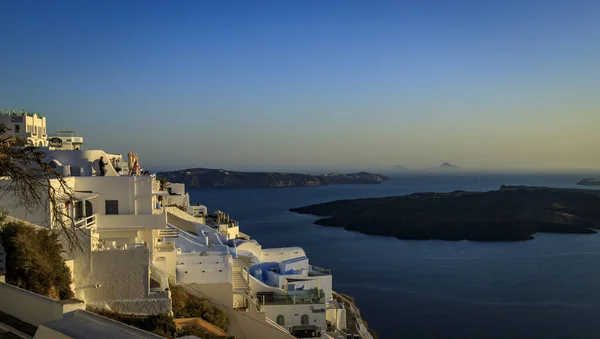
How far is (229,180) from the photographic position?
561ft

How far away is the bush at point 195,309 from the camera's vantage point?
13.5 metres

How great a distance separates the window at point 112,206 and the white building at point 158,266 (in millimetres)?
26

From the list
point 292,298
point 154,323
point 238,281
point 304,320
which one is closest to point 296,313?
point 304,320

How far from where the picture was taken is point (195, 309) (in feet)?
45.8

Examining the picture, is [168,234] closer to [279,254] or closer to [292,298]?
[292,298]

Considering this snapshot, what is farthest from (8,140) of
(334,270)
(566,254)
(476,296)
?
(566,254)

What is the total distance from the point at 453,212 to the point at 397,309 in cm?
5641

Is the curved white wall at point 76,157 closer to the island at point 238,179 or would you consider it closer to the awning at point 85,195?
the awning at point 85,195

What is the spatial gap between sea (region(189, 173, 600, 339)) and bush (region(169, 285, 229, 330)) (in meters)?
15.8

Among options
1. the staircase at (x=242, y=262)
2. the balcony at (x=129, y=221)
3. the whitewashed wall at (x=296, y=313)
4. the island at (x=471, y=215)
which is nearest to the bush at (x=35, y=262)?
the balcony at (x=129, y=221)

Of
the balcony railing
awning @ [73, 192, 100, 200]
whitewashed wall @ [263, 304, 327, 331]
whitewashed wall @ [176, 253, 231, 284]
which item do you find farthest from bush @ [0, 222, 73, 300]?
whitewashed wall @ [263, 304, 327, 331]

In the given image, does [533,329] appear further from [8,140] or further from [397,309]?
[8,140]

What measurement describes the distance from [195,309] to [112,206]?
3801 millimetres

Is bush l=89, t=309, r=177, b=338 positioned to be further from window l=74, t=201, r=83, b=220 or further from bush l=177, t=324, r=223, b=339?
window l=74, t=201, r=83, b=220
